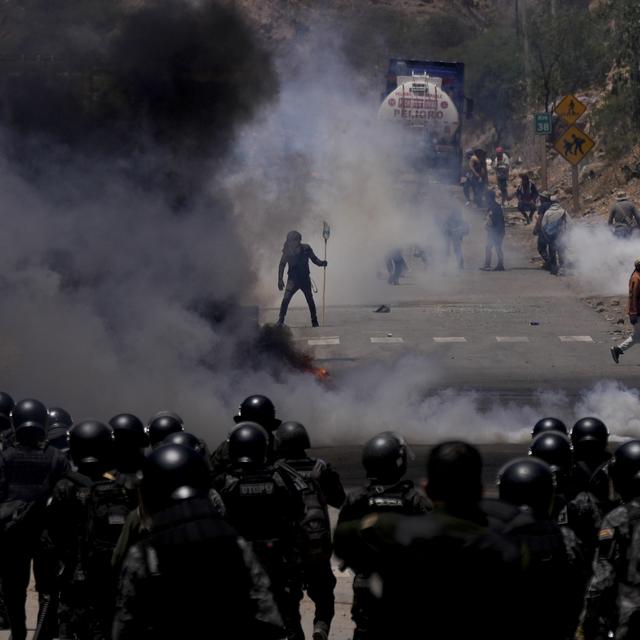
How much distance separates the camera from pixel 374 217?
3033cm

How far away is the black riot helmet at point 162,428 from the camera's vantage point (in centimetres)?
739

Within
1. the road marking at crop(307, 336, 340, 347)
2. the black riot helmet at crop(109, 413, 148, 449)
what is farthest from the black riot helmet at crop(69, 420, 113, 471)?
the road marking at crop(307, 336, 340, 347)

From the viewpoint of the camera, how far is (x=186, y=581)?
387 cm

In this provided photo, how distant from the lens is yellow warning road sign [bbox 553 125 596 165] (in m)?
25.0

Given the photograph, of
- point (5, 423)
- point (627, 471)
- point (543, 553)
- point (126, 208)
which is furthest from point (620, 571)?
point (126, 208)

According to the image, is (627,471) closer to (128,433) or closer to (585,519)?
(585,519)

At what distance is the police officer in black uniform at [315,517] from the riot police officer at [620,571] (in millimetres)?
1655

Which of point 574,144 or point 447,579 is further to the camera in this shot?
point 574,144

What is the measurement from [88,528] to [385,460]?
1.38m

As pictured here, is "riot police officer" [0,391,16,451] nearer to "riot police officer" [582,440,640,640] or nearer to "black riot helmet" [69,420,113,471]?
"black riot helmet" [69,420,113,471]

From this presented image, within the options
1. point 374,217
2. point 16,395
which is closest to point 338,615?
point 16,395

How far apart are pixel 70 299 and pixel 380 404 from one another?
3834 millimetres

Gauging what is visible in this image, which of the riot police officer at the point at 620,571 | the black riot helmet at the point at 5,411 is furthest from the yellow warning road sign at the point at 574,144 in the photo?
the riot police officer at the point at 620,571

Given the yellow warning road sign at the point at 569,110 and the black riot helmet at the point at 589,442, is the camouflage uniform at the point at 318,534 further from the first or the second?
the yellow warning road sign at the point at 569,110
